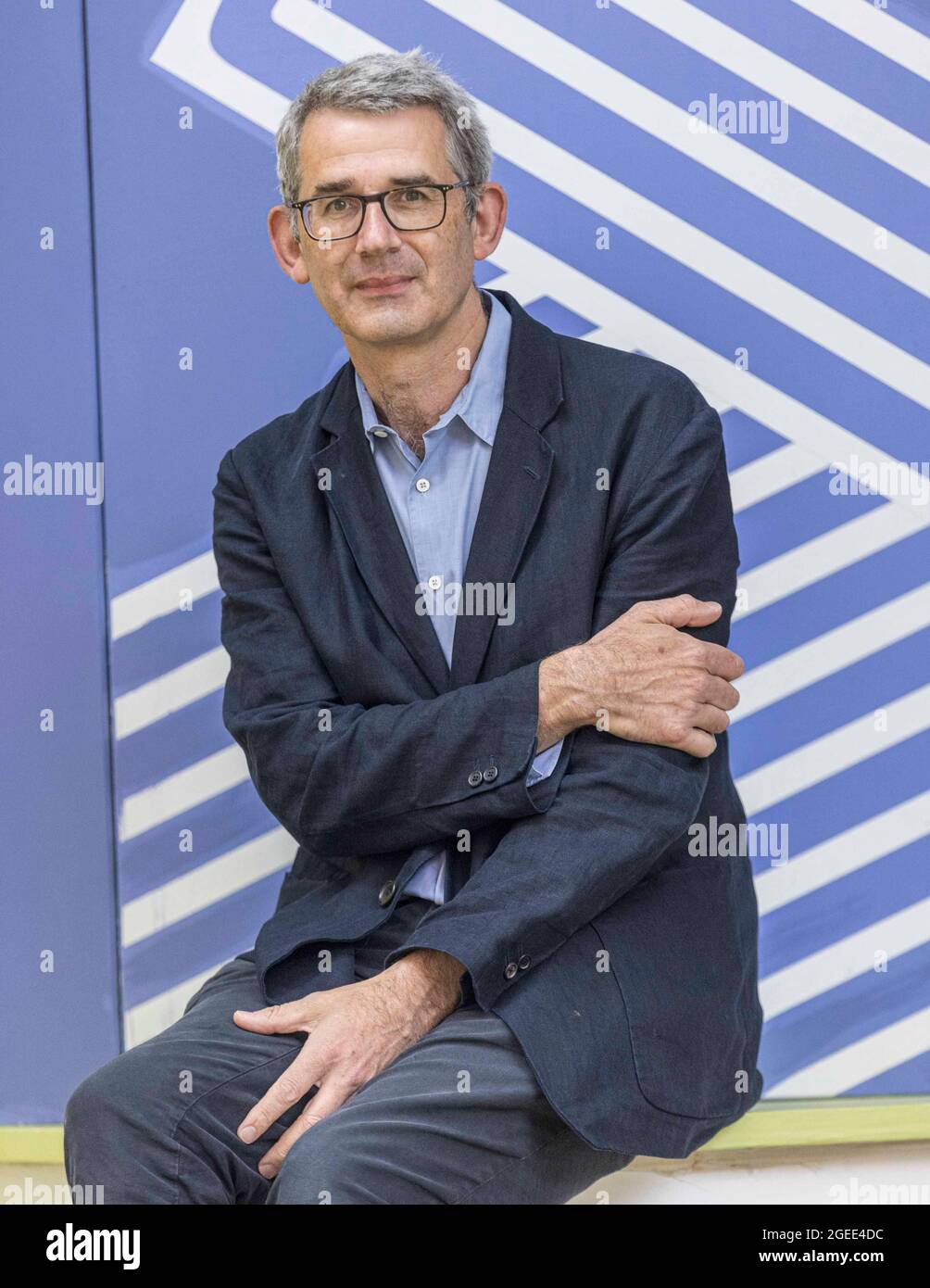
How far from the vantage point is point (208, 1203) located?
1.81 m

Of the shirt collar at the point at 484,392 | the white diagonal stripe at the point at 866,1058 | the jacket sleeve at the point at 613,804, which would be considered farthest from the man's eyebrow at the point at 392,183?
the white diagonal stripe at the point at 866,1058

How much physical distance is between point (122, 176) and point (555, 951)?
1.60 m

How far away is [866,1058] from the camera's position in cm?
269

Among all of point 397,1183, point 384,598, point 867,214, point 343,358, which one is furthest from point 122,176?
point 397,1183

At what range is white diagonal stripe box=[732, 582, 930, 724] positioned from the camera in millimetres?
2611

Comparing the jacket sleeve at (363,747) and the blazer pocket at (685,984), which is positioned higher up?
the jacket sleeve at (363,747)

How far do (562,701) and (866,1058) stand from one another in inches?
47.9

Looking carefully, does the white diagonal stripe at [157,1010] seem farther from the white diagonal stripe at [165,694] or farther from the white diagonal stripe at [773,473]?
the white diagonal stripe at [773,473]

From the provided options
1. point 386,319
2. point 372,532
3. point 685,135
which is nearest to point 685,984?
point 372,532

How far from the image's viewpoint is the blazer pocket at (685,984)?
185 centimetres

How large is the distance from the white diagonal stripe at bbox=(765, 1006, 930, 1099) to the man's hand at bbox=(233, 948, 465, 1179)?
105 cm

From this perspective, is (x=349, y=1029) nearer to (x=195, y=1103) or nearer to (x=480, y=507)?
(x=195, y=1103)

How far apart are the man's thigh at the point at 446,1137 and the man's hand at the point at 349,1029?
0.03 m

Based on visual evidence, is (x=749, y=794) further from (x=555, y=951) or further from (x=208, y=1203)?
(x=208, y=1203)
